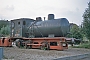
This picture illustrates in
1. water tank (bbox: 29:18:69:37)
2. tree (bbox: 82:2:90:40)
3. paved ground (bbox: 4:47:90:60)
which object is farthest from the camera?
tree (bbox: 82:2:90:40)

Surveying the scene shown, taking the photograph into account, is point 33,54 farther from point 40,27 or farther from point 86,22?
point 86,22

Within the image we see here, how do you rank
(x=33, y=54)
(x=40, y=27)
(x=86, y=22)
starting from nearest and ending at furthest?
(x=33, y=54)
(x=40, y=27)
(x=86, y=22)

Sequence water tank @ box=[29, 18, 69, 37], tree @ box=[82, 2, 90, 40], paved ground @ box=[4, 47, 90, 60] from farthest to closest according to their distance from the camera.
A: tree @ box=[82, 2, 90, 40]
water tank @ box=[29, 18, 69, 37]
paved ground @ box=[4, 47, 90, 60]

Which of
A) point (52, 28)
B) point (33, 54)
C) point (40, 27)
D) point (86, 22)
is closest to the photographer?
point (33, 54)

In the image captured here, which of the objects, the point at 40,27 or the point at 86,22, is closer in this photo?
the point at 40,27

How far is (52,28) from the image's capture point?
59.4ft

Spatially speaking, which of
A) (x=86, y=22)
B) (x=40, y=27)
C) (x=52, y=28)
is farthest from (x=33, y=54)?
(x=86, y=22)

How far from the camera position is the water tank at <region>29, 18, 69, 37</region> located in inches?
688

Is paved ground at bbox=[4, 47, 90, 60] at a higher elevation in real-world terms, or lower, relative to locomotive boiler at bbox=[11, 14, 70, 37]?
lower

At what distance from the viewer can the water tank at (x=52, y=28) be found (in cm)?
1747

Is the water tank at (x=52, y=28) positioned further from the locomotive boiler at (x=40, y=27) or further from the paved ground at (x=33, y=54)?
the paved ground at (x=33, y=54)

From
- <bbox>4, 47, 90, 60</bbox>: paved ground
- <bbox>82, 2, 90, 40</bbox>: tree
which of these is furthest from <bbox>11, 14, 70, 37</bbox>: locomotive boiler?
<bbox>82, 2, 90, 40</bbox>: tree

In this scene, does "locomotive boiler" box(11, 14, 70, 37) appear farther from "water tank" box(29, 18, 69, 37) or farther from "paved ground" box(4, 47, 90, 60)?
"paved ground" box(4, 47, 90, 60)

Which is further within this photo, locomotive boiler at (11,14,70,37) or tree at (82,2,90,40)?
tree at (82,2,90,40)
